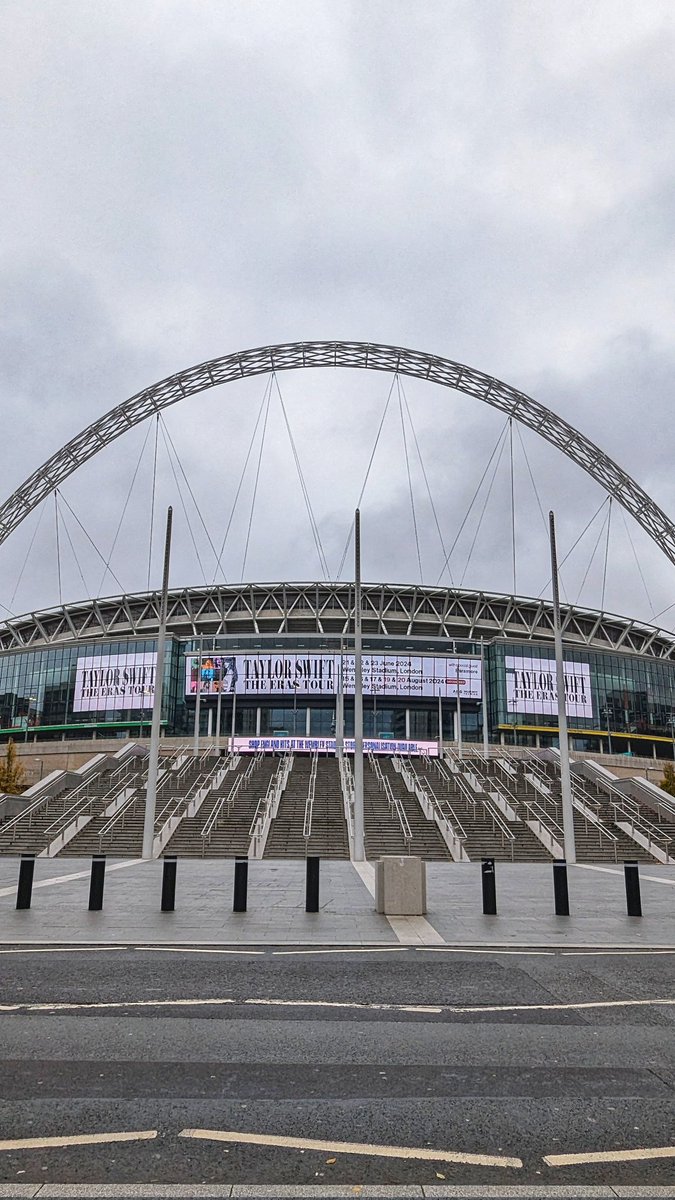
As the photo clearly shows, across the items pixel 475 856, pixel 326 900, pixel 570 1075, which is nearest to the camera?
pixel 570 1075

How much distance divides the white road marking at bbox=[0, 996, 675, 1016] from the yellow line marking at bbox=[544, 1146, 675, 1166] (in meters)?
3.45

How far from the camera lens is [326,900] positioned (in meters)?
16.8

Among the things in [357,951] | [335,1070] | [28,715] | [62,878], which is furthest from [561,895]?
[28,715]

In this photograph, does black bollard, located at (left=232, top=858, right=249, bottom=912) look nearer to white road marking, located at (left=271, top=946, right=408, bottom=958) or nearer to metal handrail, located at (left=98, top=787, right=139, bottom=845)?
white road marking, located at (left=271, top=946, right=408, bottom=958)

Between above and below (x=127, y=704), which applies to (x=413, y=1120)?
below

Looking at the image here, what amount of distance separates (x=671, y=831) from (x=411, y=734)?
50007mm

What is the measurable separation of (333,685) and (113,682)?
2295 cm

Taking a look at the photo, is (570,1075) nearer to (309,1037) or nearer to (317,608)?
(309,1037)

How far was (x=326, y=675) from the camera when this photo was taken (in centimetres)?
8250

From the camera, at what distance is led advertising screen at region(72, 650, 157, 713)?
8300 centimetres

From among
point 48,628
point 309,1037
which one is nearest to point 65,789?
point 309,1037

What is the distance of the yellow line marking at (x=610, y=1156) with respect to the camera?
474 centimetres

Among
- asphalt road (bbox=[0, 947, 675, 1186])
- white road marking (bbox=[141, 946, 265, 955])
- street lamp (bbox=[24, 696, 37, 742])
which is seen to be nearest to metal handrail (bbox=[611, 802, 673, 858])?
asphalt road (bbox=[0, 947, 675, 1186])

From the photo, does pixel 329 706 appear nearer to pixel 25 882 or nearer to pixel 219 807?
pixel 219 807
